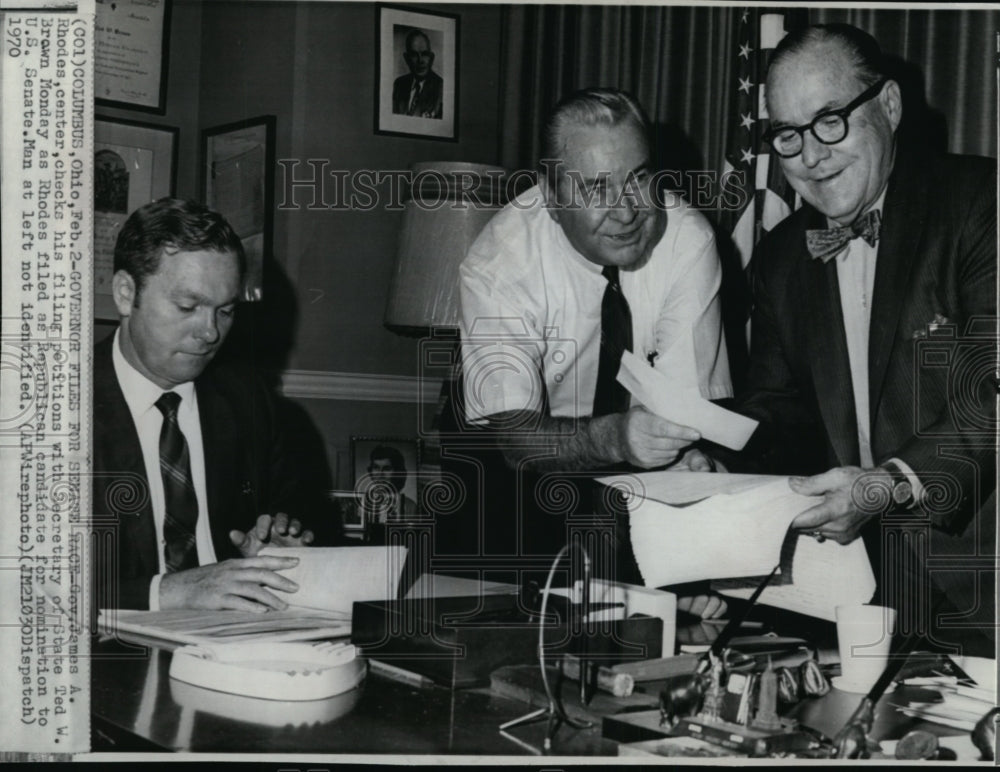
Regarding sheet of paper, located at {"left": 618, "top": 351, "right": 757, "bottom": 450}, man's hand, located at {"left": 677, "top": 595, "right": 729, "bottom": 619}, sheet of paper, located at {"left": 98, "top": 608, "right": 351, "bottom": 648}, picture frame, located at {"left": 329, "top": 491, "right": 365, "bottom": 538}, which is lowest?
sheet of paper, located at {"left": 98, "top": 608, "right": 351, "bottom": 648}

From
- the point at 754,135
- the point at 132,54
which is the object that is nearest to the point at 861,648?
the point at 754,135

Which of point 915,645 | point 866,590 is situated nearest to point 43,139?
point 866,590

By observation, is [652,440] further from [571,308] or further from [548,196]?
[548,196]

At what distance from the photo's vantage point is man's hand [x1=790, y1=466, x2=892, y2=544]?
2.02 metres

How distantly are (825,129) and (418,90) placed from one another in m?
0.79

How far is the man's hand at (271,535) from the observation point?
2.10 metres

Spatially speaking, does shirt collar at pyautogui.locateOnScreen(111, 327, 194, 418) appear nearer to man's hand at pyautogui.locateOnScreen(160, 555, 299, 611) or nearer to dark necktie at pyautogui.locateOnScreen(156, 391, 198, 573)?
dark necktie at pyautogui.locateOnScreen(156, 391, 198, 573)

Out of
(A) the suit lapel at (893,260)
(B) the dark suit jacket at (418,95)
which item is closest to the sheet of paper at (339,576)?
(B) the dark suit jacket at (418,95)

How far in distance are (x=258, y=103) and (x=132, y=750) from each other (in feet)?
3.99

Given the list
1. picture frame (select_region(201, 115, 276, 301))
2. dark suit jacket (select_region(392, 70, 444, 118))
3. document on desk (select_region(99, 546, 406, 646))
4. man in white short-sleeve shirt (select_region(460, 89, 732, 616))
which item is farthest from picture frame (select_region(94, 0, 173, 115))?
document on desk (select_region(99, 546, 406, 646))

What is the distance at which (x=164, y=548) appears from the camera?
2.07m

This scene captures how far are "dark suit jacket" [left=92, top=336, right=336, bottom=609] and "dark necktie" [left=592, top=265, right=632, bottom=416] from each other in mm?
586

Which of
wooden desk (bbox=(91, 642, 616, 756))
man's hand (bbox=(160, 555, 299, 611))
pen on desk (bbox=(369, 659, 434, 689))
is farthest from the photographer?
man's hand (bbox=(160, 555, 299, 611))

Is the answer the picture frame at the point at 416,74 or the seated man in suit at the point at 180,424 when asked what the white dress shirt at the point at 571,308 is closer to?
the picture frame at the point at 416,74
